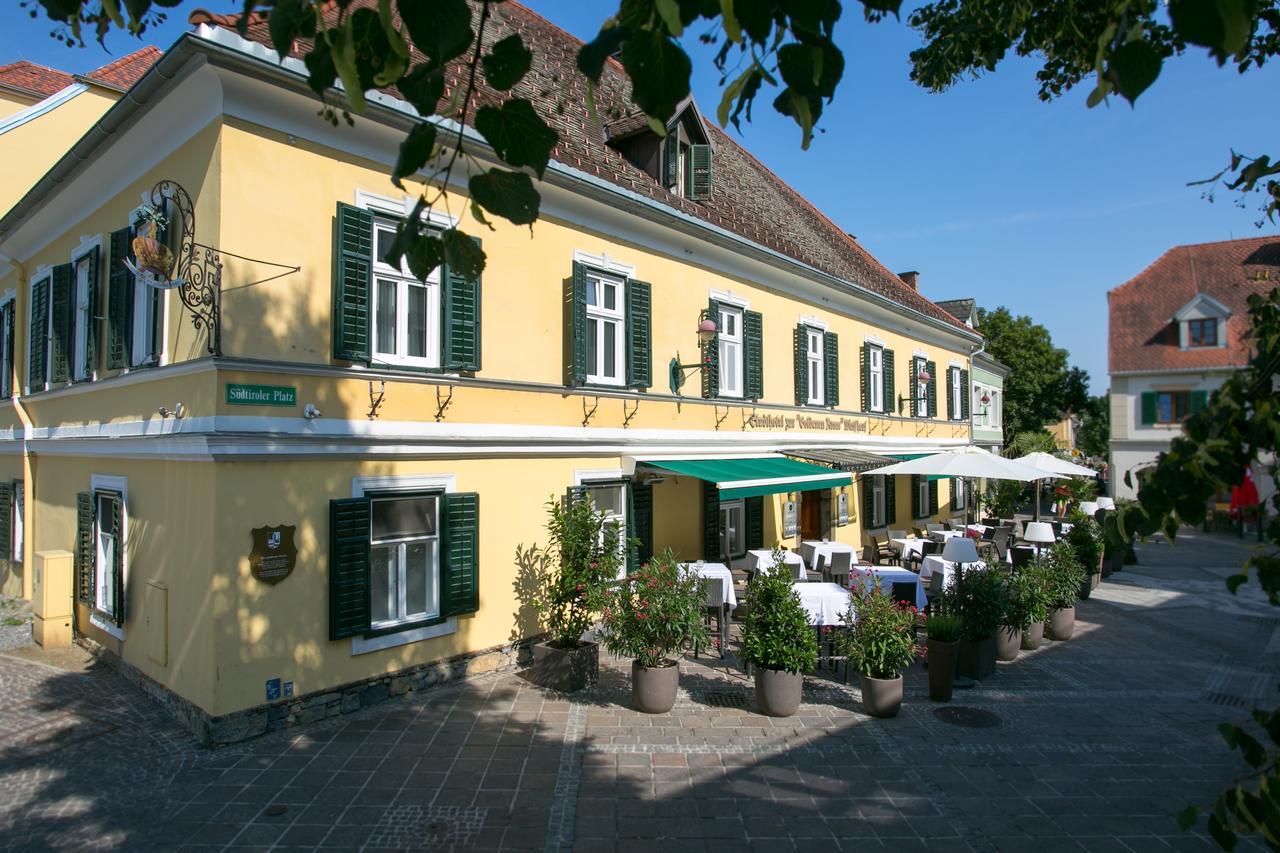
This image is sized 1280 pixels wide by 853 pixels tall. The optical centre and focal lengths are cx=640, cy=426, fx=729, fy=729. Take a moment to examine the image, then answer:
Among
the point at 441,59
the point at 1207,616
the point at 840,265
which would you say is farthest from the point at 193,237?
the point at 1207,616

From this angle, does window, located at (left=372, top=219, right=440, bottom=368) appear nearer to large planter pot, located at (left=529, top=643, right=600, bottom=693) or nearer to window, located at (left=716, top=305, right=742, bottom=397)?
large planter pot, located at (left=529, top=643, right=600, bottom=693)

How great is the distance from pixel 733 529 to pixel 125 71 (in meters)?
15.5

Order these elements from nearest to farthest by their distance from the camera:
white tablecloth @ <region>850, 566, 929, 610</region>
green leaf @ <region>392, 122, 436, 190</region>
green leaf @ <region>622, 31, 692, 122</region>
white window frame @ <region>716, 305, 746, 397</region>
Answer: green leaf @ <region>622, 31, 692, 122</region> → green leaf @ <region>392, 122, 436, 190</region> → white tablecloth @ <region>850, 566, 929, 610</region> → white window frame @ <region>716, 305, 746, 397</region>

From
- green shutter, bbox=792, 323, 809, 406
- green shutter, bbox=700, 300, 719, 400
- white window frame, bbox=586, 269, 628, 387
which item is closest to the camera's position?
white window frame, bbox=586, 269, 628, 387

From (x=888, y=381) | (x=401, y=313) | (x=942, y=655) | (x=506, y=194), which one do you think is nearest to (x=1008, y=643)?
(x=942, y=655)

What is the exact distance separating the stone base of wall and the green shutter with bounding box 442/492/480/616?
2.27 ft

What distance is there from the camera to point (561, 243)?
10.1 m

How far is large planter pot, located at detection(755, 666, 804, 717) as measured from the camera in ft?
24.7

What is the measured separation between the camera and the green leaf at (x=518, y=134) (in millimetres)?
2453

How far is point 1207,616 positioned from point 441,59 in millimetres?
16145

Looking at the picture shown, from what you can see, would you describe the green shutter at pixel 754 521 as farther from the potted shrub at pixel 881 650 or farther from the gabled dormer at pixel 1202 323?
the gabled dormer at pixel 1202 323

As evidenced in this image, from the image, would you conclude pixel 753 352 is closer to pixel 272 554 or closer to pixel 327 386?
pixel 327 386

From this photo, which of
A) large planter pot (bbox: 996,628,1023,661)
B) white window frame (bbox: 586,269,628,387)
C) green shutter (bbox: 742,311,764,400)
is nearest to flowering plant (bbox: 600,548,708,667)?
white window frame (bbox: 586,269,628,387)

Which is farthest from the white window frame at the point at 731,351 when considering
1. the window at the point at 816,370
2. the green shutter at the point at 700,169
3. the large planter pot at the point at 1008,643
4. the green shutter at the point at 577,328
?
the large planter pot at the point at 1008,643
